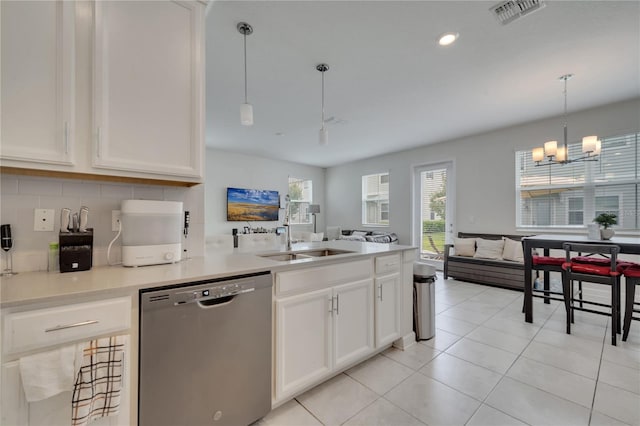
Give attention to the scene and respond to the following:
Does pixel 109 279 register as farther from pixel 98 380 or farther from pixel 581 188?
pixel 581 188

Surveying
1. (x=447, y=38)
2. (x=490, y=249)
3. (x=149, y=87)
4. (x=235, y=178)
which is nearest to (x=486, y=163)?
(x=490, y=249)

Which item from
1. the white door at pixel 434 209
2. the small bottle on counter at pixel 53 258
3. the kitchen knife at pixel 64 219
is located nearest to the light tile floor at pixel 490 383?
the small bottle on counter at pixel 53 258

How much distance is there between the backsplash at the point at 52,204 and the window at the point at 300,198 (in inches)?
232

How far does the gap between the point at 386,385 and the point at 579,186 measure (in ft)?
14.6

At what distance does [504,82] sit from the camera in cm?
305

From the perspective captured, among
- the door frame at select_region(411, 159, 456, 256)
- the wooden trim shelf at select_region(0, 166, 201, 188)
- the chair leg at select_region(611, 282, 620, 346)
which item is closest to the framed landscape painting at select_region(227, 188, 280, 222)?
the door frame at select_region(411, 159, 456, 256)

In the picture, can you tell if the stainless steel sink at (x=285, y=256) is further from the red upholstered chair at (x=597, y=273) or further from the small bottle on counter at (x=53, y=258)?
the red upholstered chair at (x=597, y=273)

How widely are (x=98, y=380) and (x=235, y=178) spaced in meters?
5.79

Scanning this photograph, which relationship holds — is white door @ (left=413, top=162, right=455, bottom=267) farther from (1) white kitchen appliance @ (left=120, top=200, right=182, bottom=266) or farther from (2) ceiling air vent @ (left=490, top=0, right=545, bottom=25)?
(1) white kitchen appliance @ (left=120, top=200, right=182, bottom=266)

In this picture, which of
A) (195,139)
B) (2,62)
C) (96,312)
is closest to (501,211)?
(195,139)

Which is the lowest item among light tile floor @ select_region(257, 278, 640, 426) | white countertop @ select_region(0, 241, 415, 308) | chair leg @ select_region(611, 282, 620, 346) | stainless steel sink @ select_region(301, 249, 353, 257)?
light tile floor @ select_region(257, 278, 640, 426)

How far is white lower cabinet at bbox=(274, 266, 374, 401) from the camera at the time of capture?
5.08 ft

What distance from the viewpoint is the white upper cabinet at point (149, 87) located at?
4.40 ft

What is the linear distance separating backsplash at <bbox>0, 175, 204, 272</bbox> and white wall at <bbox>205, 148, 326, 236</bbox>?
4.47 metres
